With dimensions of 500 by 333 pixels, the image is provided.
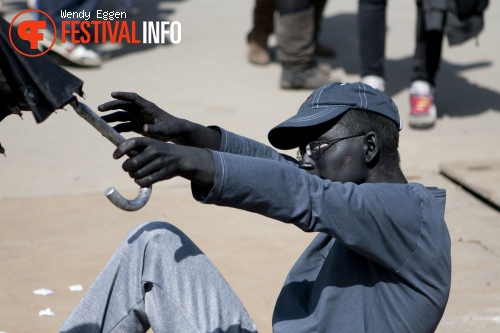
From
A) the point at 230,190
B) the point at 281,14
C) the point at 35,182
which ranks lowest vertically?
the point at 35,182

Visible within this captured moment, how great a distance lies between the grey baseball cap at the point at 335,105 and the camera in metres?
2.46

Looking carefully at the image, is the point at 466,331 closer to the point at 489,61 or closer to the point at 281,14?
the point at 281,14

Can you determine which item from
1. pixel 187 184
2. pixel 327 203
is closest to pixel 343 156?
pixel 327 203

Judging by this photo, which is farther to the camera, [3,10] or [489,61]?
[3,10]


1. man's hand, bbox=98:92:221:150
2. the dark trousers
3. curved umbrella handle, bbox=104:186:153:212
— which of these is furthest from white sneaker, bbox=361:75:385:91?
curved umbrella handle, bbox=104:186:153:212

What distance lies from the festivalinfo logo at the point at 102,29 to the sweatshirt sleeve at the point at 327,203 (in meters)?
5.28

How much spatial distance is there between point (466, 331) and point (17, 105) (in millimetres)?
2040

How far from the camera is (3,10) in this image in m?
9.70

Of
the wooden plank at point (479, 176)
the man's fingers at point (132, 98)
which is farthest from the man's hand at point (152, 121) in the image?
the wooden plank at point (479, 176)

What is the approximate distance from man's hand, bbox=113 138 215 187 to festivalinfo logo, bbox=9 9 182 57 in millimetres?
5298

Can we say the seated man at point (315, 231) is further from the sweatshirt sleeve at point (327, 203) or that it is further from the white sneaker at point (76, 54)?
the white sneaker at point (76, 54)

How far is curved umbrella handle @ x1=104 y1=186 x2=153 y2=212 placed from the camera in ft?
6.72

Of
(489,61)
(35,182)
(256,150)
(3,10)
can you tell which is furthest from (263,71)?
(256,150)

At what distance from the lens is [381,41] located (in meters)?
6.15
